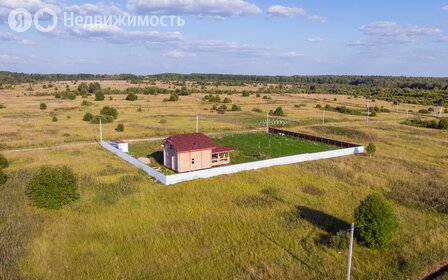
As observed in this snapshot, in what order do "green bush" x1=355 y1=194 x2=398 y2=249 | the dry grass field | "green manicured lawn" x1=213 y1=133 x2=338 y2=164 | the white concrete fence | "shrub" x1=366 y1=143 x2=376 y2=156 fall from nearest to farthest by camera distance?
1. the dry grass field
2. "green bush" x1=355 y1=194 x2=398 y2=249
3. the white concrete fence
4. "green manicured lawn" x1=213 y1=133 x2=338 y2=164
5. "shrub" x1=366 y1=143 x2=376 y2=156

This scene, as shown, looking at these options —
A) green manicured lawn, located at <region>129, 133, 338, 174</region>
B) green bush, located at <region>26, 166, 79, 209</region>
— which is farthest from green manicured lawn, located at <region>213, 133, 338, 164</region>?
green bush, located at <region>26, 166, 79, 209</region>

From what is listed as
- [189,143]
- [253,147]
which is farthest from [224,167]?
[253,147]

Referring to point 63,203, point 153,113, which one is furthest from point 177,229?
point 153,113

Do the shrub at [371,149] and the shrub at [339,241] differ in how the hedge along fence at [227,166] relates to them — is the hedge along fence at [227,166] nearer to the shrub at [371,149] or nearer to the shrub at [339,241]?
the shrub at [371,149]

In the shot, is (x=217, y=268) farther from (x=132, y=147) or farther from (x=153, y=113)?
(x=153, y=113)

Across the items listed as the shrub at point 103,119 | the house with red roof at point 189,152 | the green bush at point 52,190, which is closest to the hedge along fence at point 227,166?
the house with red roof at point 189,152

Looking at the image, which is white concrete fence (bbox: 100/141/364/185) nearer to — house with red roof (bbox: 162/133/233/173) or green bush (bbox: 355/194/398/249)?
house with red roof (bbox: 162/133/233/173)

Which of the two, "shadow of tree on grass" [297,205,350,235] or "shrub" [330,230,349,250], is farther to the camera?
"shadow of tree on grass" [297,205,350,235]

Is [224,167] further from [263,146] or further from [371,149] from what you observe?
[371,149]
